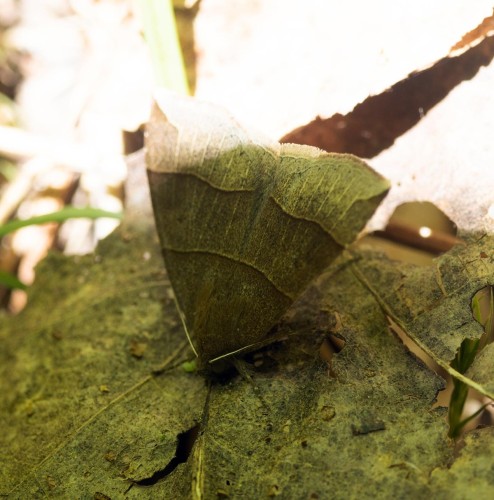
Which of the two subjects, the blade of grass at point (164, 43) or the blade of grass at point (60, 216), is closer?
the blade of grass at point (164, 43)

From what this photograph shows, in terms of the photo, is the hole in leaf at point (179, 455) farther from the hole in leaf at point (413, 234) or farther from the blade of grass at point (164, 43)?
the blade of grass at point (164, 43)

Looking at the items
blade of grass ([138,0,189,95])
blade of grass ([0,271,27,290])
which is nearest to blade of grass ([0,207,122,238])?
blade of grass ([0,271,27,290])

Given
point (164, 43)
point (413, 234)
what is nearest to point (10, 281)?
point (164, 43)

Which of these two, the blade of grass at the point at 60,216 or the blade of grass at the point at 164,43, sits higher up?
the blade of grass at the point at 164,43

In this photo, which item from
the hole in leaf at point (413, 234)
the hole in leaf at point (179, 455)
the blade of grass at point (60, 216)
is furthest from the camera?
the blade of grass at point (60, 216)

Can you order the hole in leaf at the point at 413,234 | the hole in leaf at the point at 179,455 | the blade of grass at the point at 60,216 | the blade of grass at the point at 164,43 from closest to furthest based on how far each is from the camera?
the hole in leaf at the point at 179,455 < the hole in leaf at the point at 413,234 < the blade of grass at the point at 164,43 < the blade of grass at the point at 60,216

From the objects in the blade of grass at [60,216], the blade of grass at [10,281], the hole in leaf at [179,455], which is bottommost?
the hole in leaf at [179,455]

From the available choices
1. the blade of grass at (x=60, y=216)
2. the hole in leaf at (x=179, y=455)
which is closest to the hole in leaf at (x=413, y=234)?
the hole in leaf at (x=179, y=455)

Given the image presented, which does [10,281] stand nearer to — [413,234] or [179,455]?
[179,455]

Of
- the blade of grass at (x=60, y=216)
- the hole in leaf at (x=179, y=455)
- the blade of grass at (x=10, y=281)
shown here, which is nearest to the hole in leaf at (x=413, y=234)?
the hole in leaf at (x=179, y=455)
